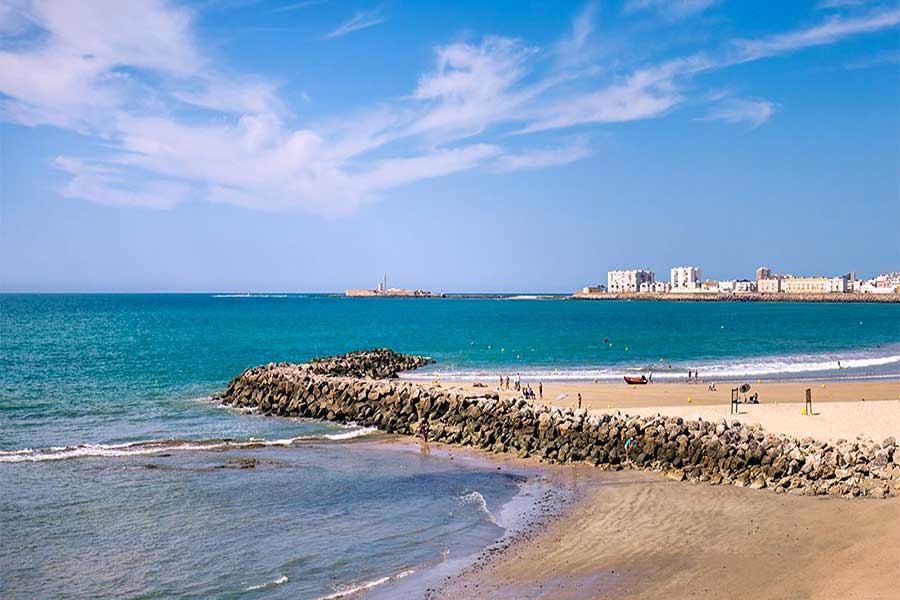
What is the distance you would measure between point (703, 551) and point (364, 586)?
6970 mm

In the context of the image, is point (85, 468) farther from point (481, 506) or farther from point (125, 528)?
point (481, 506)

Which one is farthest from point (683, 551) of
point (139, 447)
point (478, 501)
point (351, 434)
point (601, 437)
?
point (139, 447)

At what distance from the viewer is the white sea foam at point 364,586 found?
43.3 ft

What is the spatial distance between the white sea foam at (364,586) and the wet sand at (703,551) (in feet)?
3.80

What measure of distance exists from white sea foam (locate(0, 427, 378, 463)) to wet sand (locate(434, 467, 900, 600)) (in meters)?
13.2

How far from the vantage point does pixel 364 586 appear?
44.7 ft

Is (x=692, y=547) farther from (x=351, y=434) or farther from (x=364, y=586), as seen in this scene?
(x=351, y=434)

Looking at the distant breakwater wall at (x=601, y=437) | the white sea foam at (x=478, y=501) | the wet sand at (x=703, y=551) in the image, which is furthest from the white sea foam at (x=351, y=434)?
the wet sand at (x=703, y=551)

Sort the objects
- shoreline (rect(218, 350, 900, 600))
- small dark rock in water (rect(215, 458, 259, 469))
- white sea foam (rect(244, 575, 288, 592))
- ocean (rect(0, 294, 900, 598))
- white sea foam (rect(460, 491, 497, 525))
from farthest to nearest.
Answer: small dark rock in water (rect(215, 458, 259, 469))
white sea foam (rect(460, 491, 497, 525))
ocean (rect(0, 294, 900, 598))
white sea foam (rect(244, 575, 288, 592))
shoreline (rect(218, 350, 900, 600))

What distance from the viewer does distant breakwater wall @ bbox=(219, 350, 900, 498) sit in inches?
759

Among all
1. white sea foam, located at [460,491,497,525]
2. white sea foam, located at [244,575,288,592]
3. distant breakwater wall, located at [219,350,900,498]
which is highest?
distant breakwater wall, located at [219,350,900,498]

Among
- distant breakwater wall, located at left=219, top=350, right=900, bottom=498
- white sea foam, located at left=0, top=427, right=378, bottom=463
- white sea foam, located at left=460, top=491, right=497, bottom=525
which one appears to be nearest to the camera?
white sea foam, located at left=460, top=491, right=497, bottom=525

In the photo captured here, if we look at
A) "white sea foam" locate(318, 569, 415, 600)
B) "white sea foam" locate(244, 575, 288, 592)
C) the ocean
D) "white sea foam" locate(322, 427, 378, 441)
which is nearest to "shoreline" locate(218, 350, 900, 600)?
"white sea foam" locate(318, 569, 415, 600)

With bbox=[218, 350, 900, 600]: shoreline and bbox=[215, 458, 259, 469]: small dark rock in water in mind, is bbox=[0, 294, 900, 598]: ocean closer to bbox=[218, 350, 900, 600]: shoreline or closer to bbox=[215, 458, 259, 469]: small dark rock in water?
bbox=[215, 458, 259, 469]: small dark rock in water
